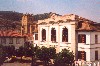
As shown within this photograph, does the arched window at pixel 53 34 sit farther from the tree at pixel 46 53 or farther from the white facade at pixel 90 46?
the white facade at pixel 90 46

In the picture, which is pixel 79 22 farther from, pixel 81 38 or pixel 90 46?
pixel 90 46

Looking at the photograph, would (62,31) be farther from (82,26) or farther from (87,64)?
(87,64)

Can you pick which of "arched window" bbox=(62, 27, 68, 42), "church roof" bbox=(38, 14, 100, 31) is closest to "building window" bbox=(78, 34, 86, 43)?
"church roof" bbox=(38, 14, 100, 31)

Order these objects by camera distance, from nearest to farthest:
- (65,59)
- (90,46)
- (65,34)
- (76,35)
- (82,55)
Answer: (65,59) → (90,46) → (82,55) → (76,35) → (65,34)

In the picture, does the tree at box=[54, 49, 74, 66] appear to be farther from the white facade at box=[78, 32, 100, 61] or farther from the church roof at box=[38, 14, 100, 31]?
the church roof at box=[38, 14, 100, 31]

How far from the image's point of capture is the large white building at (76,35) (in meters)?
22.8

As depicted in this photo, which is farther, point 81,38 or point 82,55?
point 81,38

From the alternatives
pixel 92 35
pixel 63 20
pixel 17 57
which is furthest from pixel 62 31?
pixel 17 57

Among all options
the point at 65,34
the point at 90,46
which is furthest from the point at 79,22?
the point at 90,46

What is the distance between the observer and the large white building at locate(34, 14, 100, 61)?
22763mm

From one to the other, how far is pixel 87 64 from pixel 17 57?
12.8 m

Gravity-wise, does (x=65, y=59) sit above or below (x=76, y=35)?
below

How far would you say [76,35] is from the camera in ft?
78.5

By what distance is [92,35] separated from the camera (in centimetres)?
2281
